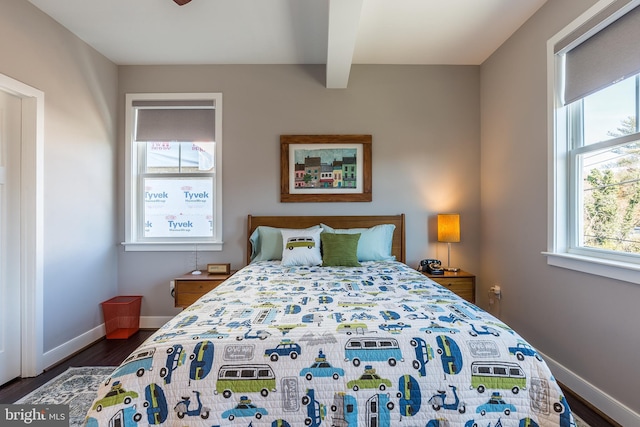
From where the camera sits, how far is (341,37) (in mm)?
2336

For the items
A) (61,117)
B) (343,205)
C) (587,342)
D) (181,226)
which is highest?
(61,117)

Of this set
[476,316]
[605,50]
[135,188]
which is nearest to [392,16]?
[605,50]

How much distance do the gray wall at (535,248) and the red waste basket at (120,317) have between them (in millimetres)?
3612

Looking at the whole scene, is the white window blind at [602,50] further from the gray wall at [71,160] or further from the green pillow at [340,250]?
the gray wall at [71,160]

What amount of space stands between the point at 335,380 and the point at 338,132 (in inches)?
102

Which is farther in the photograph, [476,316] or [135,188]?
[135,188]

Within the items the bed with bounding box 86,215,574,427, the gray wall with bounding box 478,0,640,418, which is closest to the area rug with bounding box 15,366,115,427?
the bed with bounding box 86,215,574,427

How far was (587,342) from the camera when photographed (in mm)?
1943

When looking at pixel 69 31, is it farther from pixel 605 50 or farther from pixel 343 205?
pixel 605 50

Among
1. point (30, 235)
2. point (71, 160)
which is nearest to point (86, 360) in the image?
point (30, 235)

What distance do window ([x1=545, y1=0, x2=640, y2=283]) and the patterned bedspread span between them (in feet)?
3.72

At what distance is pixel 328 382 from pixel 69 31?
3.47 meters

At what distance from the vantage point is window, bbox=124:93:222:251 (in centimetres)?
322

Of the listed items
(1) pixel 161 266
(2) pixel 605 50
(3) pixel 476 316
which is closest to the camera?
(3) pixel 476 316
